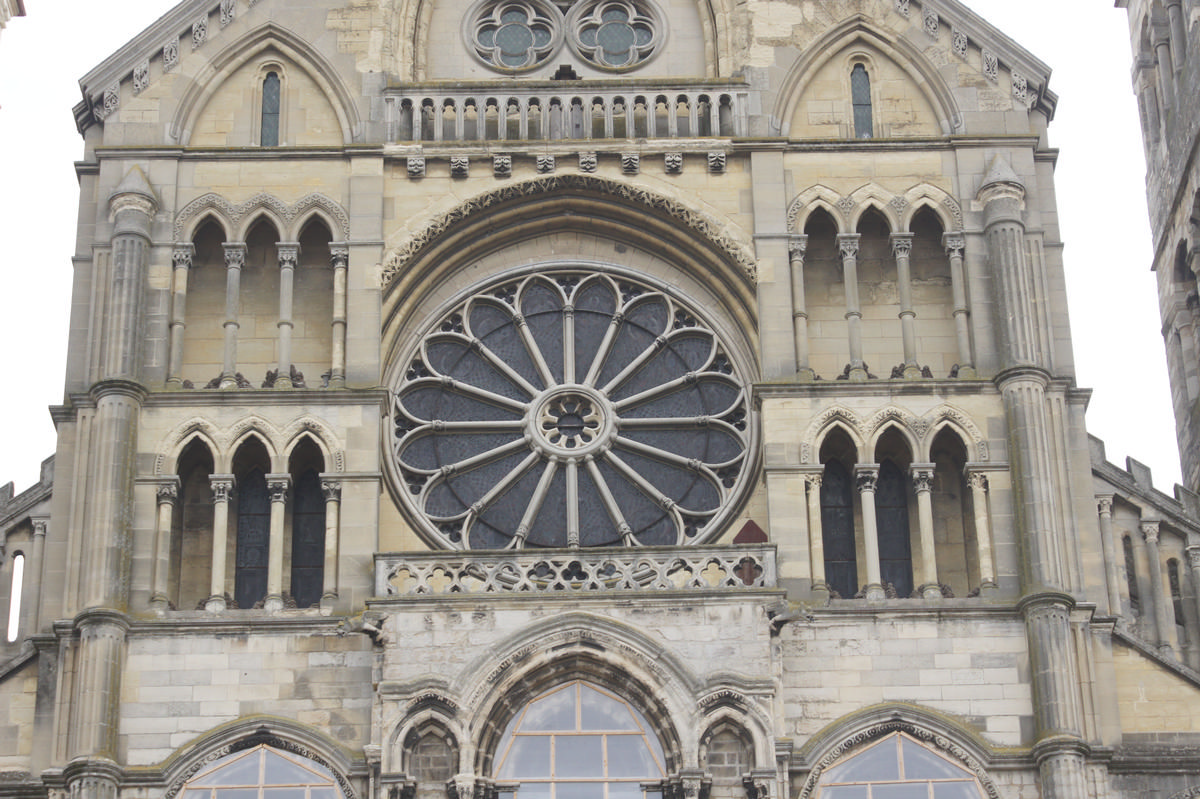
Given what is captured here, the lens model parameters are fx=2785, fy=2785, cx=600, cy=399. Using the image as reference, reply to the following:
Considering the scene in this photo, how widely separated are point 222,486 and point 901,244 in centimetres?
947

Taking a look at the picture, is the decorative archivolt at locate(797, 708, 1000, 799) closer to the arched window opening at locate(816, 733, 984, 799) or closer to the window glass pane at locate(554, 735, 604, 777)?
the arched window opening at locate(816, 733, 984, 799)

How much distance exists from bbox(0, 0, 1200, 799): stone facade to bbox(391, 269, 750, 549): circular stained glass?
54 mm

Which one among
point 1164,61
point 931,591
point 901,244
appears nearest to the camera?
point 931,591

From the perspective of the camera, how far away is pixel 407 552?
33688 mm

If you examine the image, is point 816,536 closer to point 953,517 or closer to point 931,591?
point 931,591

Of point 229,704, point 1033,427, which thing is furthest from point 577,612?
point 1033,427

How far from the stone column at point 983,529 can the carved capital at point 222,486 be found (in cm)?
929

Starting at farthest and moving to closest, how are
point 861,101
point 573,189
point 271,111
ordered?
1. point 861,101
2. point 271,111
3. point 573,189

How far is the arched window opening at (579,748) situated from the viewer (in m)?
32.2

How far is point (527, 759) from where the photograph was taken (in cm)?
3247

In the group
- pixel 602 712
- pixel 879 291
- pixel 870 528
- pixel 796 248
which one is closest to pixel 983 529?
pixel 870 528

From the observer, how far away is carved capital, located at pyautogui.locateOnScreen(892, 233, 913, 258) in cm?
3681

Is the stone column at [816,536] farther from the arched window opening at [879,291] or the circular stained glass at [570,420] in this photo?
the arched window opening at [879,291]

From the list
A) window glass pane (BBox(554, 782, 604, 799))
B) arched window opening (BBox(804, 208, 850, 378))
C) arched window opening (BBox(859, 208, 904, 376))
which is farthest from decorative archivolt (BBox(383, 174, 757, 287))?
window glass pane (BBox(554, 782, 604, 799))
